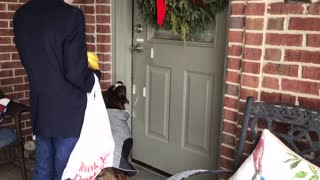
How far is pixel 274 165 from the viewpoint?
1.47 meters

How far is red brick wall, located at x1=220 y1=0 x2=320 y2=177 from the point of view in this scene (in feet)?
5.49

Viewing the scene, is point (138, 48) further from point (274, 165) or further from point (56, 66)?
point (274, 165)

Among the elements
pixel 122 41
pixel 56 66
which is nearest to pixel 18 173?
pixel 122 41

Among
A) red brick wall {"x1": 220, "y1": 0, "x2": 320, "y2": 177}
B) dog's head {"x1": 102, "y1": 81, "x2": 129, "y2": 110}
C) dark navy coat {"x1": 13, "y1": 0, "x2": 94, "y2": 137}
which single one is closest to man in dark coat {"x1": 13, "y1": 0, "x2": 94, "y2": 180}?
dark navy coat {"x1": 13, "y1": 0, "x2": 94, "y2": 137}

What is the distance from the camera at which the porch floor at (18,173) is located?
2.94m

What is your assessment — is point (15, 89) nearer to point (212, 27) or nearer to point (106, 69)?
point (106, 69)

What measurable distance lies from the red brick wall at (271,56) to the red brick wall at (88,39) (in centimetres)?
130

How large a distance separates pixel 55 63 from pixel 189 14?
995 mm

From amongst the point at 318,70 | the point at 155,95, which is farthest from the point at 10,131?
the point at 318,70

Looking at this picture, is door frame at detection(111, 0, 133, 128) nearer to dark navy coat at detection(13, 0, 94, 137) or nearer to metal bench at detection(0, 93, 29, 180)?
metal bench at detection(0, 93, 29, 180)

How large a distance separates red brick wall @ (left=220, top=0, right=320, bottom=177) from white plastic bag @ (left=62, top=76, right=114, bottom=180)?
710 mm

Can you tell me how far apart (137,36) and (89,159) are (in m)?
1.30

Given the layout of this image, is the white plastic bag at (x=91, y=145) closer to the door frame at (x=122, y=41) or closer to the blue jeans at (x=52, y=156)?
the blue jeans at (x=52, y=156)

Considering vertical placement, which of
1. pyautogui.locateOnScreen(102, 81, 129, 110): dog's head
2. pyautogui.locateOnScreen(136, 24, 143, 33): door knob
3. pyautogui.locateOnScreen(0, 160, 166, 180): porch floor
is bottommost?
pyautogui.locateOnScreen(0, 160, 166, 180): porch floor
